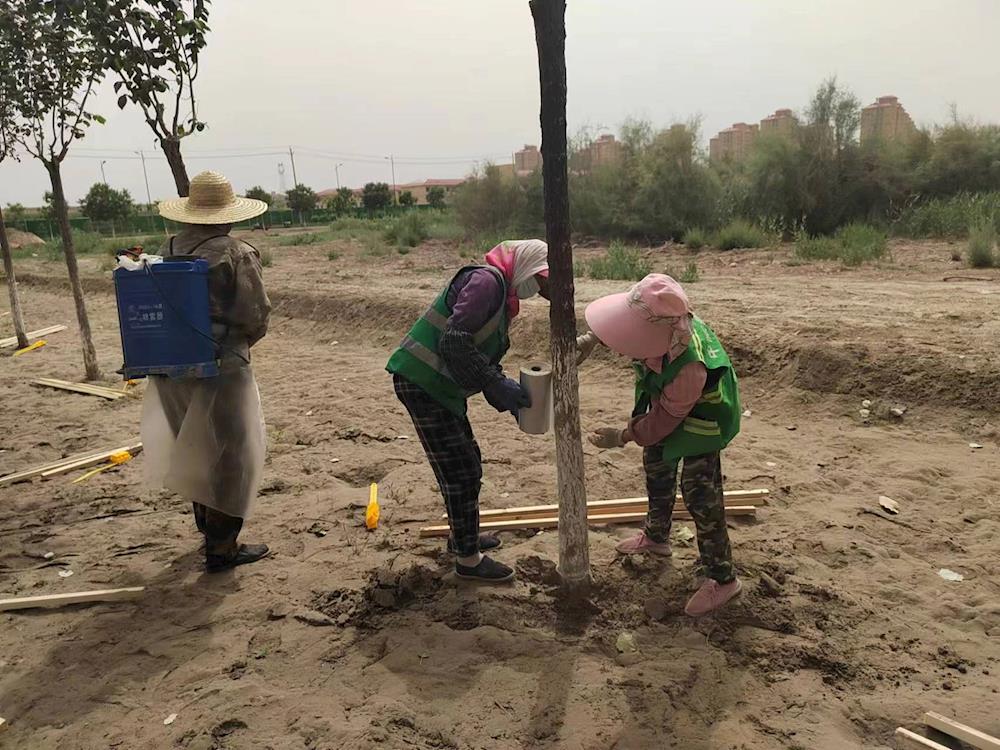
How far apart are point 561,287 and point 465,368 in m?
0.49

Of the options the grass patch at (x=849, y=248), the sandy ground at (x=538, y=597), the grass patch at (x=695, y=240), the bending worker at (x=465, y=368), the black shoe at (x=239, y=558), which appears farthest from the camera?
the grass patch at (x=695, y=240)

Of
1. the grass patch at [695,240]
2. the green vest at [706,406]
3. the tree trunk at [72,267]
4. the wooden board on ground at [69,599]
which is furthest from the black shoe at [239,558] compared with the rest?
the grass patch at [695,240]

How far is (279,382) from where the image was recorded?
307 inches

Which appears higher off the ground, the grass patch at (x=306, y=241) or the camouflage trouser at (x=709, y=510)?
the grass patch at (x=306, y=241)

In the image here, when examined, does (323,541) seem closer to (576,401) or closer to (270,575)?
(270,575)

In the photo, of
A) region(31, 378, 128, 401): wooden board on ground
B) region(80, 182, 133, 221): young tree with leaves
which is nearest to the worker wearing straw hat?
region(31, 378, 128, 401): wooden board on ground

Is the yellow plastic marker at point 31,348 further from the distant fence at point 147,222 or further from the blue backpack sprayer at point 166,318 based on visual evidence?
the distant fence at point 147,222

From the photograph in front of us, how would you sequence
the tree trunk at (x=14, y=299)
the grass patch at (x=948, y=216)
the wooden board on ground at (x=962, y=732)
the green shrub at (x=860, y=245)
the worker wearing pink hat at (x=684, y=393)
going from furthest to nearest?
the grass patch at (x=948, y=216) < the green shrub at (x=860, y=245) < the tree trunk at (x=14, y=299) < the worker wearing pink hat at (x=684, y=393) < the wooden board on ground at (x=962, y=732)

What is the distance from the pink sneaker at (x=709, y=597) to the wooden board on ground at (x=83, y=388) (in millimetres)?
6439

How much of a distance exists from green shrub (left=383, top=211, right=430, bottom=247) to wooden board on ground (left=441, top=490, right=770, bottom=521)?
→ 1912 cm

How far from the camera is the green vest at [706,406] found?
2.75m

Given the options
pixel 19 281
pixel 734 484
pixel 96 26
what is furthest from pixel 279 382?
pixel 19 281

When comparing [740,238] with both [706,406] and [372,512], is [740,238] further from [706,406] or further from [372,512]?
[706,406]

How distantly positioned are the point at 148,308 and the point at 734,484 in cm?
344
